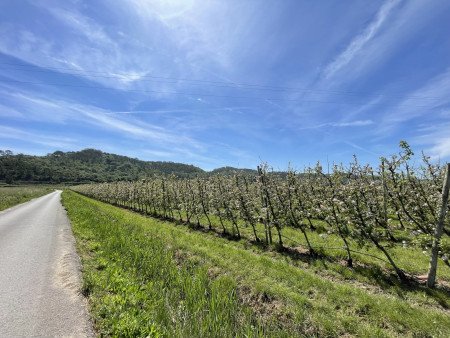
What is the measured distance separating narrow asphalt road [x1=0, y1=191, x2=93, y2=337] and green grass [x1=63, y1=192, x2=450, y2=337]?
0.40m

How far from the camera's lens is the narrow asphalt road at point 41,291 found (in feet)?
18.8

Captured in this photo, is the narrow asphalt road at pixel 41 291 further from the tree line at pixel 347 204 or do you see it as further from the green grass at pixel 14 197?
the green grass at pixel 14 197

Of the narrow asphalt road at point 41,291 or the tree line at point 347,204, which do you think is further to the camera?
the tree line at point 347,204

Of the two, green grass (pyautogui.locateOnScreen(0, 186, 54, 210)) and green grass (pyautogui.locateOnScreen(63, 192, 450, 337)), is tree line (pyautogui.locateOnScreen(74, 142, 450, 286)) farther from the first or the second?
green grass (pyautogui.locateOnScreen(0, 186, 54, 210))

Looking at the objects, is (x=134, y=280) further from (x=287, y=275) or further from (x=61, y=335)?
(x=287, y=275)

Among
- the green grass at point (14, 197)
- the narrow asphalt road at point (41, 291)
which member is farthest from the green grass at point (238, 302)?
the green grass at point (14, 197)

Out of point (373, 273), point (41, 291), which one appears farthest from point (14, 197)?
point (373, 273)

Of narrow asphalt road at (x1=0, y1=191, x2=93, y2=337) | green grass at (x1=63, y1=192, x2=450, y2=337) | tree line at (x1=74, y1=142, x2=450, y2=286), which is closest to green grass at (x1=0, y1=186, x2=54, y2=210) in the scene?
tree line at (x1=74, y1=142, x2=450, y2=286)

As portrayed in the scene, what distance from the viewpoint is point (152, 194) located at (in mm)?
36344

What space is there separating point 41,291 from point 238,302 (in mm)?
5226

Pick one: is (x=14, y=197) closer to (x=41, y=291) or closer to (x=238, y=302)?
(x=41, y=291)

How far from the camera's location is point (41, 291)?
7652 millimetres

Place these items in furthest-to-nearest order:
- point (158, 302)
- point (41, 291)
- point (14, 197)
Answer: point (14, 197) < point (41, 291) < point (158, 302)

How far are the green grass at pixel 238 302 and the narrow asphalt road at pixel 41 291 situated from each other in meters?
0.40
